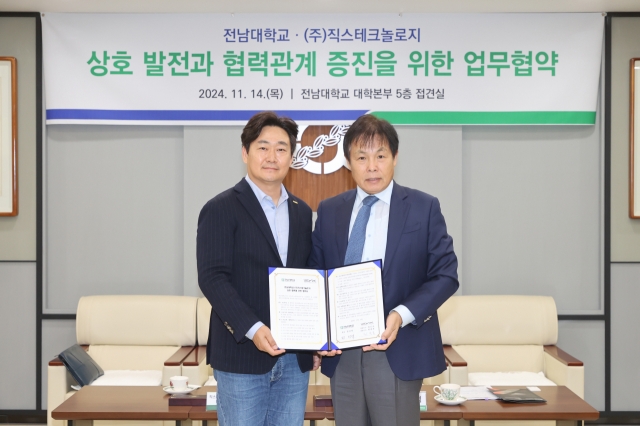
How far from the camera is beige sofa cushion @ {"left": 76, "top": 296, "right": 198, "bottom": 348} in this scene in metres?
4.57

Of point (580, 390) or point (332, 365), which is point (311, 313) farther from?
point (580, 390)

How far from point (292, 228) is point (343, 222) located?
19 cm

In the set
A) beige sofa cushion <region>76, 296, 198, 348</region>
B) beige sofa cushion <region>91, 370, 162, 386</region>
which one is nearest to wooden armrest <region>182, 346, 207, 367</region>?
beige sofa cushion <region>76, 296, 198, 348</region>

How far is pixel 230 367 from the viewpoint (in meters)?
2.18

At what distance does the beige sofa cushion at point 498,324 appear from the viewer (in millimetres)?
4551

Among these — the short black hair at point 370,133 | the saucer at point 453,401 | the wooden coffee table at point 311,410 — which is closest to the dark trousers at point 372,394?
the short black hair at point 370,133

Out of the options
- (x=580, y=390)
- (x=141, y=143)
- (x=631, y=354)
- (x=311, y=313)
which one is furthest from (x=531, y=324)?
(x=141, y=143)

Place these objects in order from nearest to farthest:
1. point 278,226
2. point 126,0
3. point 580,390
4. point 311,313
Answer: point 311,313, point 278,226, point 580,390, point 126,0

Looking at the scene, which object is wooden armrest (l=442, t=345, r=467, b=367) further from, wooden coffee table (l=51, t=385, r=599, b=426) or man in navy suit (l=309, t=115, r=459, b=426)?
man in navy suit (l=309, t=115, r=459, b=426)

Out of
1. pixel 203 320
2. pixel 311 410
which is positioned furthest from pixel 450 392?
pixel 203 320

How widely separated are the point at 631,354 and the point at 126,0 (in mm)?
4615

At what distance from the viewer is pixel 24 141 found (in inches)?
195

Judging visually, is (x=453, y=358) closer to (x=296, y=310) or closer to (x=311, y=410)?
(x=311, y=410)

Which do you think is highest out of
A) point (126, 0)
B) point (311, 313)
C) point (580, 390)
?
point (126, 0)
